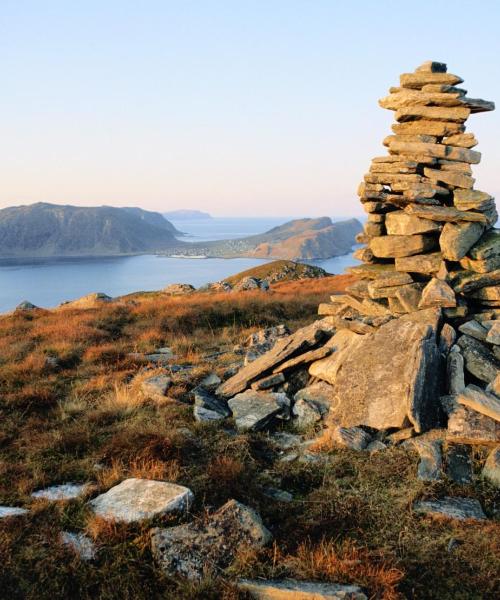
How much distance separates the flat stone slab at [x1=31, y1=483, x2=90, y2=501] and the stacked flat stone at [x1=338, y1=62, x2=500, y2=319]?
28.2 feet

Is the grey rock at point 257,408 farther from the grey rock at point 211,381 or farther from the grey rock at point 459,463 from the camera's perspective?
the grey rock at point 459,463

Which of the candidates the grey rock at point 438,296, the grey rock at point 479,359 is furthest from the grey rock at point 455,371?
the grey rock at point 438,296

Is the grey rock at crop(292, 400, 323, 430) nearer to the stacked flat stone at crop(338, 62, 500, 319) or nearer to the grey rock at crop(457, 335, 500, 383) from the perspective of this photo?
the grey rock at crop(457, 335, 500, 383)

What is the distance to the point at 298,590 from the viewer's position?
536 centimetres

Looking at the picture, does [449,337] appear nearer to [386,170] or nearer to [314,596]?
[386,170]

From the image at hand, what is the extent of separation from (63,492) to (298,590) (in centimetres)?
413

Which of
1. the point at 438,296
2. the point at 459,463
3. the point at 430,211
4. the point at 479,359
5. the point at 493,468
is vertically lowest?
the point at 459,463

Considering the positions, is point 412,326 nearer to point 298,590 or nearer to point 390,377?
point 390,377

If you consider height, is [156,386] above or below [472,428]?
below

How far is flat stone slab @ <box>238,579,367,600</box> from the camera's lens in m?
5.26

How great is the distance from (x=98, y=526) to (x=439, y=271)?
999cm

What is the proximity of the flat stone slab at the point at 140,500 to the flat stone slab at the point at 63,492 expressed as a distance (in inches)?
15.7

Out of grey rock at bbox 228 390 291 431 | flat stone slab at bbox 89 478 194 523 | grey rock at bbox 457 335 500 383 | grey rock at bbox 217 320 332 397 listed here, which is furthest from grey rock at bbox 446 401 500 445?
flat stone slab at bbox 89 478 194 523

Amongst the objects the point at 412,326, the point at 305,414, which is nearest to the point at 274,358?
the point at 305,414
